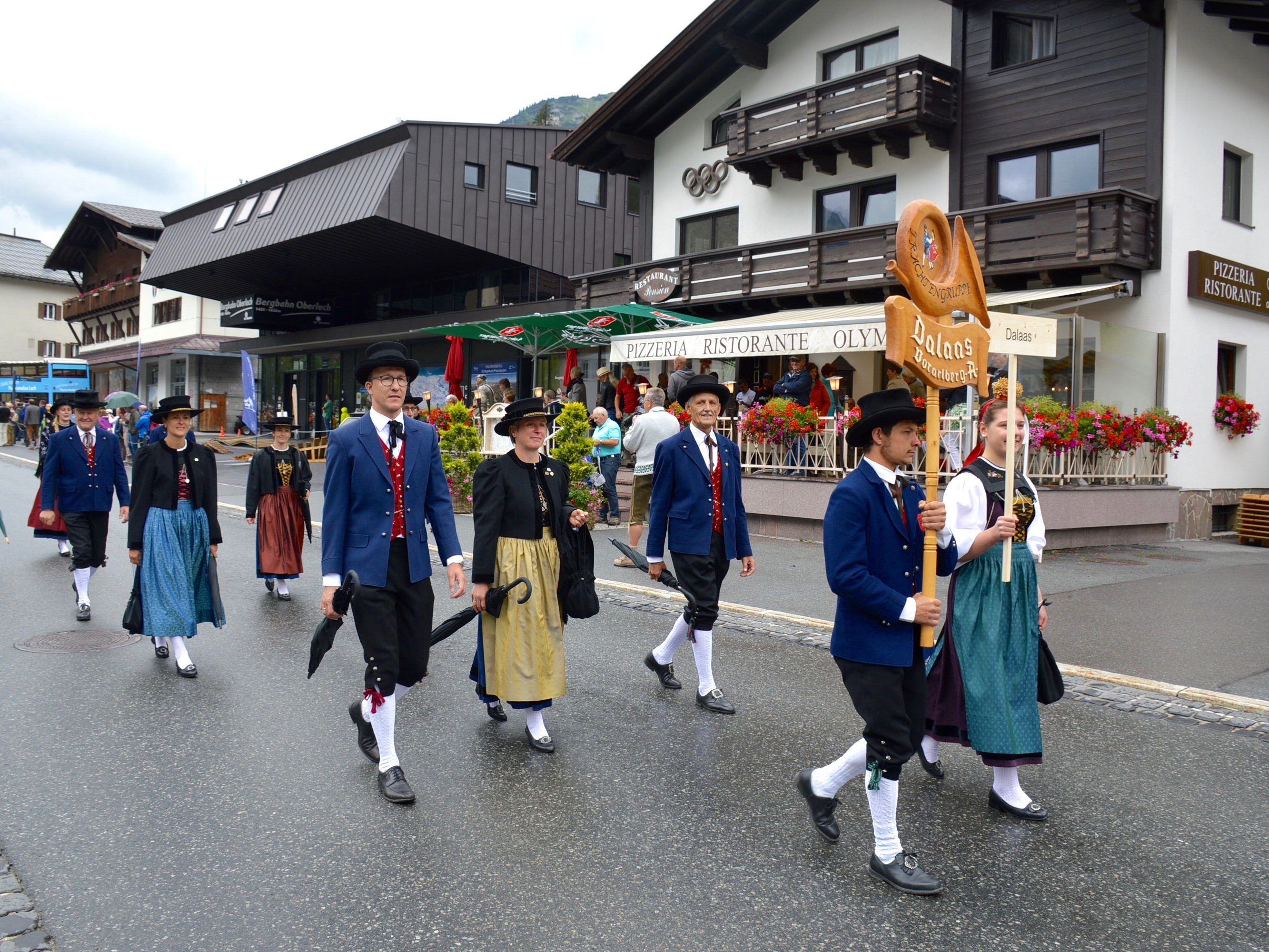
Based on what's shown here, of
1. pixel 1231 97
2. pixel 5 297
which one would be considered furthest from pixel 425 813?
pixel 5 297

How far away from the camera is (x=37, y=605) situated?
848 cm

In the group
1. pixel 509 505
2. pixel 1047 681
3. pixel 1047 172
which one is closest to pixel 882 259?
pixel 1047 172

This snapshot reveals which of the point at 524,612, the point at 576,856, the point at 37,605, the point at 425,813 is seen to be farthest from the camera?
the point at 37,605

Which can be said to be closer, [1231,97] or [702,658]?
[702,658]

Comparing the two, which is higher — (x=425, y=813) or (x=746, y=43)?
(x=746, y=43)

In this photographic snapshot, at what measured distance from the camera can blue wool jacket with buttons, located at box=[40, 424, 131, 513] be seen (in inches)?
338

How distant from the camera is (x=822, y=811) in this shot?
3.78m

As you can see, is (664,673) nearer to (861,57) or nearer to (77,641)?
(77,641)

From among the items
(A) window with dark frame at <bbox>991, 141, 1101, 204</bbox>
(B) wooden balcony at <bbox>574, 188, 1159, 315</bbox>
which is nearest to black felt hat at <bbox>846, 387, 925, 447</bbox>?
(B) wooden balcony at <bbox>574, 188, 1159, 315</bbox>

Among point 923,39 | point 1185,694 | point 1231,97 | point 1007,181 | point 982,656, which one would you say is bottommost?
point 1185,694

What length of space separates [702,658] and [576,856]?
2150 mm

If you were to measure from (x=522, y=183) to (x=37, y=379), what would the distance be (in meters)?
32.0

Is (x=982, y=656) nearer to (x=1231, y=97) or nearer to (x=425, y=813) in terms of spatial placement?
(x=425, y=813)

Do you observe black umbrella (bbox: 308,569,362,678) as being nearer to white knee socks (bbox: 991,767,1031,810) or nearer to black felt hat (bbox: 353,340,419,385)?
black felt hat (bbox: 353,340,419,385)
